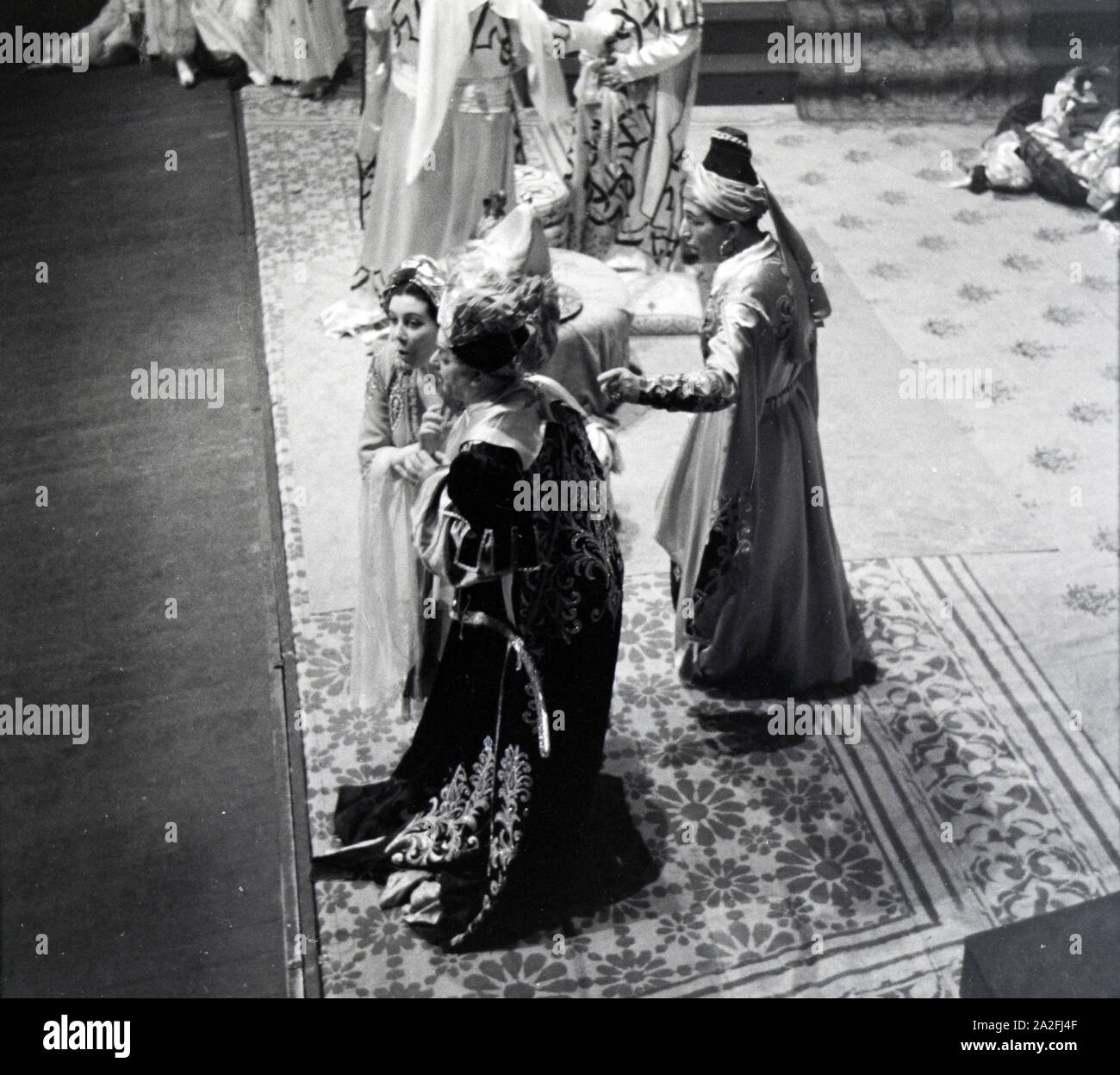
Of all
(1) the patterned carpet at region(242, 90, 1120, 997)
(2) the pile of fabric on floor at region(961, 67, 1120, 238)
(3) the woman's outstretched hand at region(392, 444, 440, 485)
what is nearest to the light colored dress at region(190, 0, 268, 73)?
(1) the patterned carpet at region(242, 90, 1120, 997)

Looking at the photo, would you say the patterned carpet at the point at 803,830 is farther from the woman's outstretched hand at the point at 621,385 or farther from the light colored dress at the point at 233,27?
the light colored dress at the point at 233,27

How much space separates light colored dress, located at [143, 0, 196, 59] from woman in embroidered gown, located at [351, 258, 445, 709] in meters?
4.81

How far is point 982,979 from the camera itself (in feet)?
11.1

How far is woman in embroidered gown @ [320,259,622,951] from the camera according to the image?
3225 millimetres

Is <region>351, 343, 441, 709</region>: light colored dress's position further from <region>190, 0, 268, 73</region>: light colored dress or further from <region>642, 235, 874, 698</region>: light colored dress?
<region>190, 0, 268, 73</region>: light colored dress

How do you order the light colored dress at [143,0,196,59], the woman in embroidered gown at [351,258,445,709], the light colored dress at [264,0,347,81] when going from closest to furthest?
the woman in embroidered gown at [351,258,445,709], the light colored dress at [143,0,196,59], the light colored dress at [264,0,347,81]

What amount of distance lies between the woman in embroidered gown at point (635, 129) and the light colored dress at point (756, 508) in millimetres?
2548

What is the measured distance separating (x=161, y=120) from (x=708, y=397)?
5108mm

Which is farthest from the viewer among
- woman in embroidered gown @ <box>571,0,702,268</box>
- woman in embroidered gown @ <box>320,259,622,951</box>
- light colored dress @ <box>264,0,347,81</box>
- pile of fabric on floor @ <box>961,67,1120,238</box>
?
light colored dress @ <box>264,0,347,81</box>

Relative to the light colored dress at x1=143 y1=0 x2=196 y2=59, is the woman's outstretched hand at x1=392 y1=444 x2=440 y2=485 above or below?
above

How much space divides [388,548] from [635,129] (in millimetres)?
3146

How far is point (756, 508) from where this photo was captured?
13.8 ft

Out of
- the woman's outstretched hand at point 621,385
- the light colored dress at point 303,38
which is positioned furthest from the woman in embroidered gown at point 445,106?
the woman's outstretched hand at point 621,385

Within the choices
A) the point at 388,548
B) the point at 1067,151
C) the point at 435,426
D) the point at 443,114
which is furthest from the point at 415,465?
the point at 1067,151
